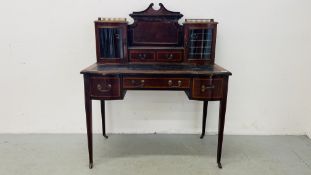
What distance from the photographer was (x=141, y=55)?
209 cm

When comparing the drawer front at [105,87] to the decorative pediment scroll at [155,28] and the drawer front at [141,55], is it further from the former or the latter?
the decorative pediment scroll at [155,28]

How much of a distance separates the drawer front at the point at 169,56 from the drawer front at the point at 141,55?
6 centimetres

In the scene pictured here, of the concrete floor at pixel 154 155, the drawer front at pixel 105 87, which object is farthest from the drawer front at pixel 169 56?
the concrete floor at pixel 154 155

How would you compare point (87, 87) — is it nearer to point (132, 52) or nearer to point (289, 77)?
point (132, 52)

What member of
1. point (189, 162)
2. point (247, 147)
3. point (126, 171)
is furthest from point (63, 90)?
point (247, 147)

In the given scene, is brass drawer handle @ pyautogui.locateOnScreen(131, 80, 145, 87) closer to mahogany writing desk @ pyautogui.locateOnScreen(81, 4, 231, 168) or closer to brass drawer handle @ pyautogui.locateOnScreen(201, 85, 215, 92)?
mahogany writing desk @ pyautogui.locateOnScreen(81, 4, 231, 168)

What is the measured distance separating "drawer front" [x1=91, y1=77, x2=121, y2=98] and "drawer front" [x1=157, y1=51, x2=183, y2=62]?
1.79ft

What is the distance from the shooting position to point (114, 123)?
8.04ft

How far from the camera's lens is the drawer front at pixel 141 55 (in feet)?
6.84

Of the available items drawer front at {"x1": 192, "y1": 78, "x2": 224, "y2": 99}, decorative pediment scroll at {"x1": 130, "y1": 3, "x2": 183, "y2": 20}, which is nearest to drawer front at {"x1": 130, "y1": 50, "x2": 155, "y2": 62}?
decorative pediment scroll at {"x1": 130, "y1": 3, "x2": 183, "y2": 20}

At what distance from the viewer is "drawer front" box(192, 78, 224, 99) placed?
1.71 metres

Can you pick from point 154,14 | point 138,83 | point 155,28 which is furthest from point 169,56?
point 138,83

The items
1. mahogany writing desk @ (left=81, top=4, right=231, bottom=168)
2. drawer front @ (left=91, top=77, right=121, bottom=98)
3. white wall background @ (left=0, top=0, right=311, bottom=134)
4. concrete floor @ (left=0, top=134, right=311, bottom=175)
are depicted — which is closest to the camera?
Result: drawer front @ (left=91, top=77, right=121, bottom=98)

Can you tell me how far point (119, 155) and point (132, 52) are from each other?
93 cm
